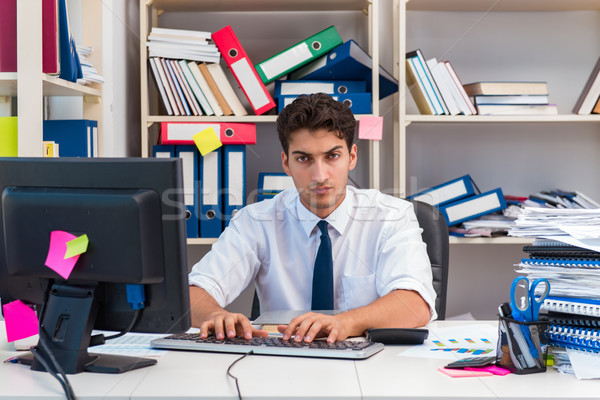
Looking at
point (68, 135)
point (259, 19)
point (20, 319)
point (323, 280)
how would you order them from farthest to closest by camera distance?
point (259, 19), point (68, 135), point (323, 280), point (20, 319)

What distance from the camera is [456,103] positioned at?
2.39 metres

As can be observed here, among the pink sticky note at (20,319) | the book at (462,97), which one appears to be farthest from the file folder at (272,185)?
the pink sticky note at (20,319)

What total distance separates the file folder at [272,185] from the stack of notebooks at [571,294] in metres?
1.36

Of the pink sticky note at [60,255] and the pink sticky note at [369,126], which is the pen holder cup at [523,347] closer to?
the pink sticky note at [60,255]

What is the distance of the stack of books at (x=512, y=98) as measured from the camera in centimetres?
236

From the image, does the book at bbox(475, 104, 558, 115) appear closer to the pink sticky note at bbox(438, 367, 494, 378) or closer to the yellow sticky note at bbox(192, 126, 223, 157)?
the yellow sticky note at bbox(192, 126, 223, 157)

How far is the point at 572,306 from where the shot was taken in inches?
41.8

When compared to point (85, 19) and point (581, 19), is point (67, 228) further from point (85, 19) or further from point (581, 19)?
point (581, 19)

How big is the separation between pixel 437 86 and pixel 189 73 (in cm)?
99

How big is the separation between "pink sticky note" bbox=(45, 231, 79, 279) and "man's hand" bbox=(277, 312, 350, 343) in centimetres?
43

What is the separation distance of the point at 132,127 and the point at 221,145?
0.45m

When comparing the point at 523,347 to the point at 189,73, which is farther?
the point at 189,73

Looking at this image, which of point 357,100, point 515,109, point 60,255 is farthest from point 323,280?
point 515,109

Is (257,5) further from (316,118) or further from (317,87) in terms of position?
(316,118)
